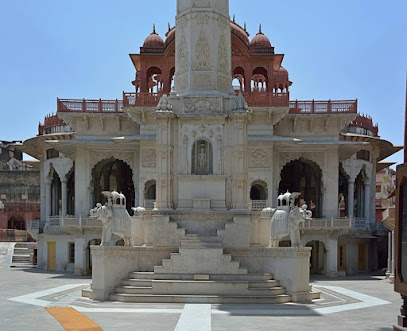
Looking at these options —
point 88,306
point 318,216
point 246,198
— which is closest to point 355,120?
point 318,216

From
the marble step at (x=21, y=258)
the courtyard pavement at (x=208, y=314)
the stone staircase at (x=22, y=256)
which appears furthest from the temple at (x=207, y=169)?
the marble step at (x=21, y=258)

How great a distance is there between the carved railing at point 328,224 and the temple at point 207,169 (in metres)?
0.08

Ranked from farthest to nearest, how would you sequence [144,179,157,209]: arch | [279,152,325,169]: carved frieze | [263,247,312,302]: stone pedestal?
1. [279,152,325,169]: carved frieze
2. [144,179,157,209]: arch
3. [263,247,312,302]: stone pedestal

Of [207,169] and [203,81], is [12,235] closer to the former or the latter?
[207,169]

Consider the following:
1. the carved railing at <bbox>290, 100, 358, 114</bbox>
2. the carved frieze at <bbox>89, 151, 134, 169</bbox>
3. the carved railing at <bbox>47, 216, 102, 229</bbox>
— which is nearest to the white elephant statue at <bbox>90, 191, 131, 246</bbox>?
the carved railing at <bbox>47, 216, 102, 229</bbox>

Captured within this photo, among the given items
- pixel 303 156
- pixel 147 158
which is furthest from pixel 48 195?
pixel 303 156

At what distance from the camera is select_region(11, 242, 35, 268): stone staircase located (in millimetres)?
43844

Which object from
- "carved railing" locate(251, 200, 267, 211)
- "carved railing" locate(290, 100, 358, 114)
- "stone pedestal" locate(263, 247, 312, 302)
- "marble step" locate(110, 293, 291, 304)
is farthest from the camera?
"carved railing" locate(290, 100, 358, 114)

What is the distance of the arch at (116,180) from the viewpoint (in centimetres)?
4216

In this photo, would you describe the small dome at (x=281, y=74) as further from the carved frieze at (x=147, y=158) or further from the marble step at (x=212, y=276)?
the marble step at (x=212, y=276)

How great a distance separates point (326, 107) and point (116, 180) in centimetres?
1875

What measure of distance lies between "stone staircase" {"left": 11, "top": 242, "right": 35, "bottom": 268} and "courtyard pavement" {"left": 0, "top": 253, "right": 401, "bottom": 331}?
815 inches

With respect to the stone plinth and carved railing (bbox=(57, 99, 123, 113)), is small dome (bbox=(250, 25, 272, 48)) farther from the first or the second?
the stone plinth

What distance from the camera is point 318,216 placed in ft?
125
